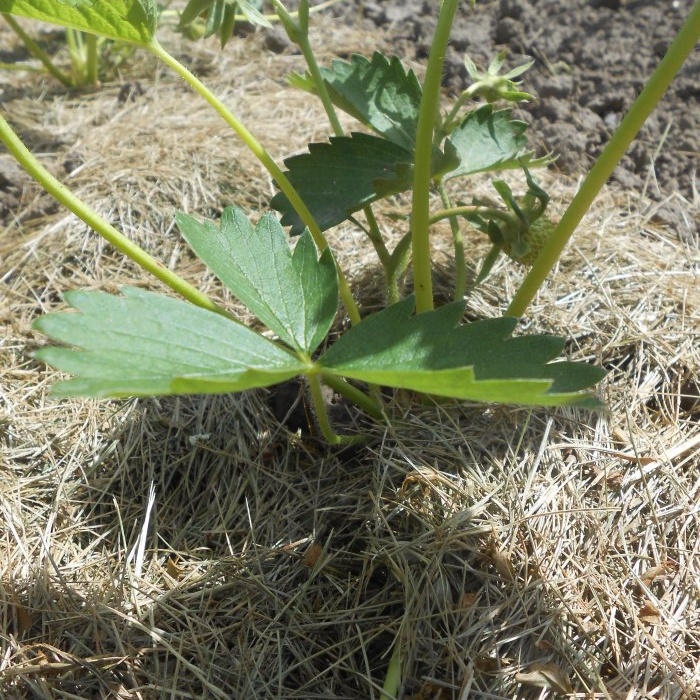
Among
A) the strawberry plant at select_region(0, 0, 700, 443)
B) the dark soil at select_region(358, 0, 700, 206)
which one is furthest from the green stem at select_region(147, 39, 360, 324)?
the dark soil at select_region(358, 0, 700, 206)

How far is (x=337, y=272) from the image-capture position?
1.23 metres

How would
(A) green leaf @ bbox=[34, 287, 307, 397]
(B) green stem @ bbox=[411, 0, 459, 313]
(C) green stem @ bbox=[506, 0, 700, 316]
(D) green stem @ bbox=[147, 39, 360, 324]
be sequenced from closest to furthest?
(A) green leaf @ bbox=[34, 287, 307, 397], (C) green stem @ bbox=[506, 0, 700, 316], (B) green stem @ bbox=[411, 0, 459, 313], (D) green stem @ bbox=[147, 39, 360, 324]

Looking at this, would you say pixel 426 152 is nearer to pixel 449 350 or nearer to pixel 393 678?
pixel 449 350

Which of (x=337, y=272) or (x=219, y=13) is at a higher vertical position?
(x=219, y=13)

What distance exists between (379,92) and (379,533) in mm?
821

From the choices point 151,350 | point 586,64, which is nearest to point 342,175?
point 151,350

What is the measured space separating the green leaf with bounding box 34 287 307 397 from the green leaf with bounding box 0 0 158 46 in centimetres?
47

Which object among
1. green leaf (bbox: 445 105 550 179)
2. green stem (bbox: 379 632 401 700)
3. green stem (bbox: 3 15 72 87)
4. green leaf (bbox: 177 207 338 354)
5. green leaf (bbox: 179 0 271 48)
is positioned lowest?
green stem (bbox: 379 632 401 700)

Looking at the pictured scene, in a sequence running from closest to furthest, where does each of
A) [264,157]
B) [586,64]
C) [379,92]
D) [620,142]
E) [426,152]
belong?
[620,142]
[426,152]
[264,157]
[379,92]
[586,64]

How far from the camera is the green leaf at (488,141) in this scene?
4.74 feet

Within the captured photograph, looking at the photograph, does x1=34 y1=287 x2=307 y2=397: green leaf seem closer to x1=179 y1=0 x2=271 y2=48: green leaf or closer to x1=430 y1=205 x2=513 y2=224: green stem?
x1=430 y1=205 x2=513 y2=224: green stem

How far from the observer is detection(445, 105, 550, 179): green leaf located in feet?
4.74

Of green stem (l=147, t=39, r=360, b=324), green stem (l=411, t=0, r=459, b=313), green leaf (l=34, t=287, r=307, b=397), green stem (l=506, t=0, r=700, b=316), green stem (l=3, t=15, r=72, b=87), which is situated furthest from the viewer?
green stem (l=3, t=15, r=72, b=87)

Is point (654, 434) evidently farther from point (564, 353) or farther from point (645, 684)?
point (645, 684)
